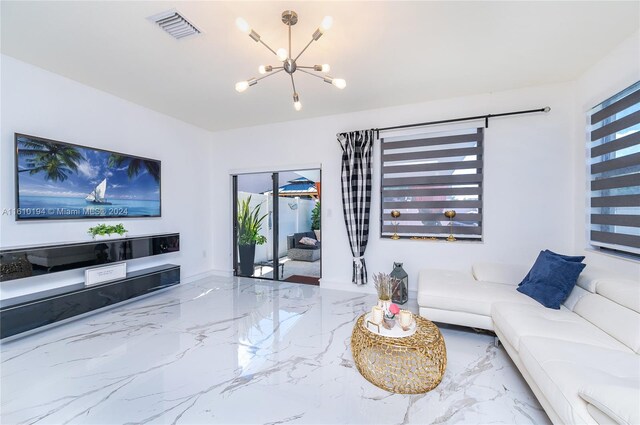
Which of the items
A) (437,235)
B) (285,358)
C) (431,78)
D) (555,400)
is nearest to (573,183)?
(437,235)

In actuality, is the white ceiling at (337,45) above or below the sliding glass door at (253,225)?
above

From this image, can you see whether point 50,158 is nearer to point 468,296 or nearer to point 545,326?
point 468,296

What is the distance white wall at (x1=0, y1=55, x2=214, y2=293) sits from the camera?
2479 millimetres

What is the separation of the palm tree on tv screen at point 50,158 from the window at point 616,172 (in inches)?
218

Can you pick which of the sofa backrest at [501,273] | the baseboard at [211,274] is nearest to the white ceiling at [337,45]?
the sofa backrest at [501,273]

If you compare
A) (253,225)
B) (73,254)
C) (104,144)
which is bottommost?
(73,254)

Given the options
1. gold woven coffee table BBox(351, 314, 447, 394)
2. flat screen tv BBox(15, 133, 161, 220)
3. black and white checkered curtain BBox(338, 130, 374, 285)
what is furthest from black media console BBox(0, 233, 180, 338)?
gold woven coffee table BBox(351, 314, 447, 394)

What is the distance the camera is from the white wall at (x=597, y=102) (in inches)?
86.0

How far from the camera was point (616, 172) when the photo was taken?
2416mm

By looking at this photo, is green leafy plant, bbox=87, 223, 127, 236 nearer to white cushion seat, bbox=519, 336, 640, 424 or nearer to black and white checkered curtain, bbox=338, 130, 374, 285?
black and white checkered curtain, bbox=338, 130, 374, 285

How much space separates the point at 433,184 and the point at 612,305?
2.08 metres

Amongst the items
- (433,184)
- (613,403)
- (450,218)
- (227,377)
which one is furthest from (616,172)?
(227,377)

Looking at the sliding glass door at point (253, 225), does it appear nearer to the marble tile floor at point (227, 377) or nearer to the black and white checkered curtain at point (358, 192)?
the black and white checkered curtain at point (358, 192)

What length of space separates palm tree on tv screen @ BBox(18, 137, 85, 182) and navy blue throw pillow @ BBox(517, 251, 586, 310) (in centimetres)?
494
